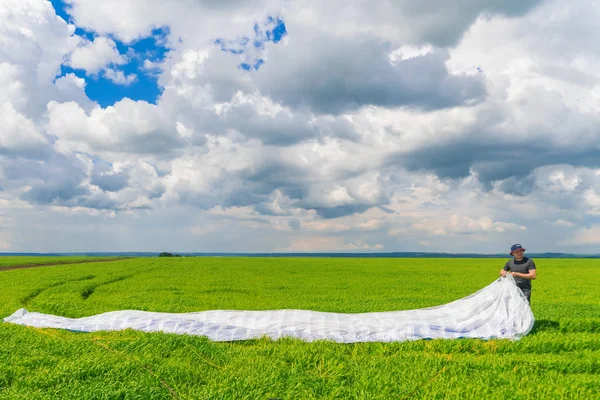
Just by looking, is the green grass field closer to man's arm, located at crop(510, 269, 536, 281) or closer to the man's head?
man's arm, located at crop(510, 269, 536, 281)

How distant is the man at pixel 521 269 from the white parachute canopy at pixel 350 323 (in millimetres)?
343

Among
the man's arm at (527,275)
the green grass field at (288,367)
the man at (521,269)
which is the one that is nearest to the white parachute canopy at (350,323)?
the man's arm at (527,275)

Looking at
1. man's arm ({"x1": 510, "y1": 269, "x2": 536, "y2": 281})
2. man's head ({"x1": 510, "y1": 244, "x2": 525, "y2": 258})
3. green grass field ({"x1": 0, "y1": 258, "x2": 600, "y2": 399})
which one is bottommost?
green grass field ({"x1": 0, "y1": 258, "x2": 600, "y2": 399})

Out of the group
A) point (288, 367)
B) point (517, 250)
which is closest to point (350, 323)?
point (288, 367)

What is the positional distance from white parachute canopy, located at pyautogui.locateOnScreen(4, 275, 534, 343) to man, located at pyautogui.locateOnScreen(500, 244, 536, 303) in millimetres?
343

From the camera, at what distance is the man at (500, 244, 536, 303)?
471 inches

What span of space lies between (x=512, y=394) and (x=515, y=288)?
569 cm

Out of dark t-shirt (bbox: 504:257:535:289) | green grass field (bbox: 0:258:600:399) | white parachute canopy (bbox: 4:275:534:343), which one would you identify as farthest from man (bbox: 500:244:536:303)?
green grass field (bbox: 0:258:600:399)

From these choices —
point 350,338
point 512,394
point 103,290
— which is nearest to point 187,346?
point 350,338

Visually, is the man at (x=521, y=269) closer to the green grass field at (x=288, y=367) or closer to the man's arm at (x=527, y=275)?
the man's arm at (x=527, y=275)

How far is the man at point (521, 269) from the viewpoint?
39.3 feet

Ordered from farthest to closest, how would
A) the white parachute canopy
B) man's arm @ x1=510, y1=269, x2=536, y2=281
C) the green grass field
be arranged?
1. man's arm @ x1=510, y1=269, x2=536, y2=281
2. the white parachute canopy
3. the green grass field

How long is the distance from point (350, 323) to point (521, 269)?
5.45 m

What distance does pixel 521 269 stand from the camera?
1209 cm
